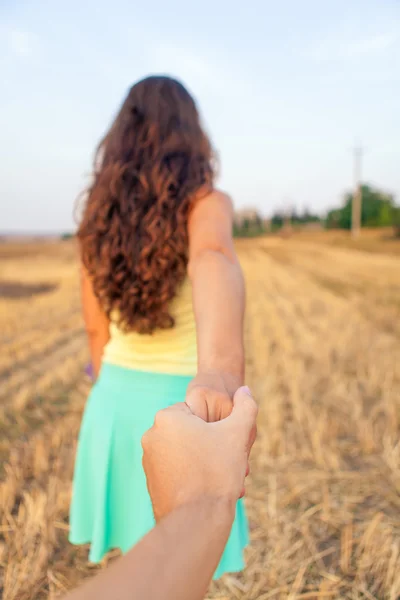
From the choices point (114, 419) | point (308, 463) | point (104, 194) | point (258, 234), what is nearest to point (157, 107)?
point (104, 194)

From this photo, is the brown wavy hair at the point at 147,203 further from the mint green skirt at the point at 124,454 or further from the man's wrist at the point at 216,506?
the man's wrist at the point at 216,506

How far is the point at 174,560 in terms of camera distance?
524mm

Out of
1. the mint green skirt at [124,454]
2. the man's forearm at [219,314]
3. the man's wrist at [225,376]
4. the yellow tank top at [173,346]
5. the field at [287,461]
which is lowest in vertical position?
the field at [287,461]

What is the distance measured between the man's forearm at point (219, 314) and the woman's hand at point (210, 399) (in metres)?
0.08

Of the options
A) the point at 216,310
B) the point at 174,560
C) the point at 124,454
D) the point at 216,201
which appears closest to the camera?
the point at 174,560

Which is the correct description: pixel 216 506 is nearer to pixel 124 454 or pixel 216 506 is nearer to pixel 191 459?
pixel 191 459

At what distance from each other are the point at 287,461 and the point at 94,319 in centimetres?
208

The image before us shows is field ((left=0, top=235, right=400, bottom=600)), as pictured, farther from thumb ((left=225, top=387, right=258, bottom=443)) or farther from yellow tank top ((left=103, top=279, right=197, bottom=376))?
thumb ((left=225, top=387, right=258, bottom=443))

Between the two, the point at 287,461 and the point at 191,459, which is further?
the point at 287,461

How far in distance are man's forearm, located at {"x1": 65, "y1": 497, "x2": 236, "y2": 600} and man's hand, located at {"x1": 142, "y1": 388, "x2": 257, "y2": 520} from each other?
0.02 metres

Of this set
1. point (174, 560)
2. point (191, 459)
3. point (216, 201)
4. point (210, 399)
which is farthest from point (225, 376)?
point (216, 201)

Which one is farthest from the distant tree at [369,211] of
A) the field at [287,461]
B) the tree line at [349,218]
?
the field at [287,461]

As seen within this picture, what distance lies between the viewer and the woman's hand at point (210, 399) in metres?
0.72

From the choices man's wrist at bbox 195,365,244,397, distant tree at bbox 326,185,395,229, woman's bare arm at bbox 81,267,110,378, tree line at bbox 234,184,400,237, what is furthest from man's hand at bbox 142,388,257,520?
distant tree at bbox 326,185,395,229
